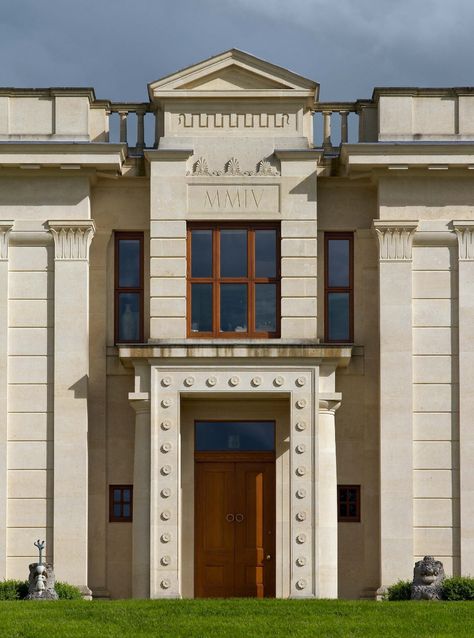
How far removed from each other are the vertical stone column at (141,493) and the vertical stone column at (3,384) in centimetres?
257

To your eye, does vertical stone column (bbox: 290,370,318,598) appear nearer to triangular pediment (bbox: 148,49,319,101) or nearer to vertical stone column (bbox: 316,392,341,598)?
vertical stone column (bbox: 316,392,341,598)

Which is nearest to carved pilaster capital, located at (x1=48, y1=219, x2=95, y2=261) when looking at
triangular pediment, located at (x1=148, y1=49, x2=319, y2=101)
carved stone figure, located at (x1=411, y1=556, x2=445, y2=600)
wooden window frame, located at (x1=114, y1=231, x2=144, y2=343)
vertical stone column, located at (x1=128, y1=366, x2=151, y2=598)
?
wooden window frame, located at (x1=114, y1=231, x2=144, y2=343)

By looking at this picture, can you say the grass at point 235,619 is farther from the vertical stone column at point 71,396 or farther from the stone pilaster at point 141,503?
the vertical stone column at point 71,396

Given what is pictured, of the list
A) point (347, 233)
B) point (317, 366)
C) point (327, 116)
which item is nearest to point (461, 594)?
point (317, 366)

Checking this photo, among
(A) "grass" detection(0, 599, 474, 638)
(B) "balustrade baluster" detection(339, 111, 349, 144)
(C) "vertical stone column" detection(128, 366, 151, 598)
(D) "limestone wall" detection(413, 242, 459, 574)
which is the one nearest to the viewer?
(A) "grass" detection(0, 599, 474, 638)

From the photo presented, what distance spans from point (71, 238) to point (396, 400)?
7.32 meters

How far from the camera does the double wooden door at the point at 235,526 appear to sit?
33969mm

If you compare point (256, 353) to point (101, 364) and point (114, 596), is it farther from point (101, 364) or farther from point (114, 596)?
point (114, 596)

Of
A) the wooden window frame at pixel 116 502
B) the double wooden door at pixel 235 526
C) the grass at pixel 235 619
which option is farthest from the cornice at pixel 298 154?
the grass at pixel 235 619

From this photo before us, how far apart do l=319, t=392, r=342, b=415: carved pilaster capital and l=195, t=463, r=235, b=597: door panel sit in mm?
2460

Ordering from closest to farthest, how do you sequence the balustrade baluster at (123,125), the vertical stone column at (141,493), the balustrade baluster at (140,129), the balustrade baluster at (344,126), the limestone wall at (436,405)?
1. the vertical stone column at (141,493)
2. the limestone wall at (436,405)
3. the balustrade baluster at (123,125)
4. the balustrade baluster at (344,126)
5. the balustrade baluster at (140,129)

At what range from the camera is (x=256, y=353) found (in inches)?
1292

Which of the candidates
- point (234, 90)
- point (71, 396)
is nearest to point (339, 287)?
point (234, 90)

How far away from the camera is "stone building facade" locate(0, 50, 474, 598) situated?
33031 mm
